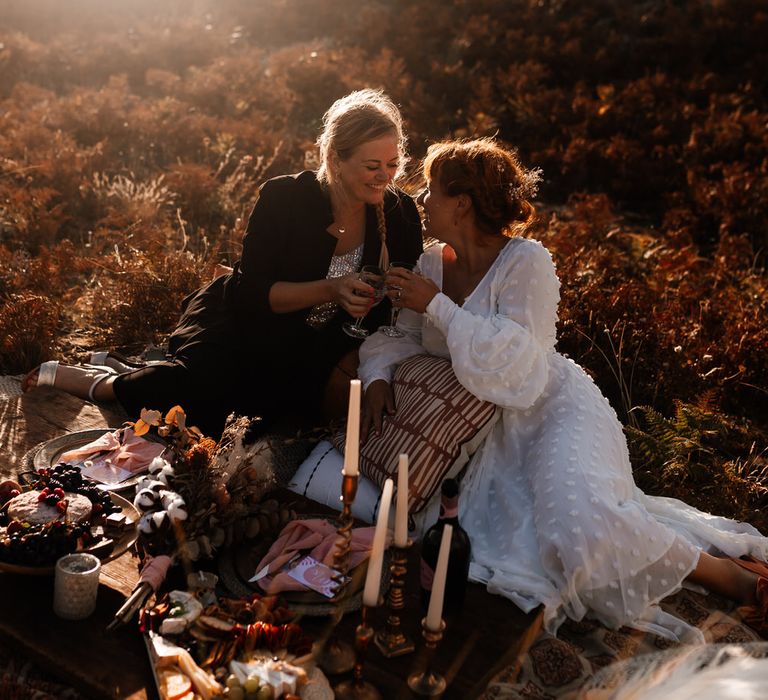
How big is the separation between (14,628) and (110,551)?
340mm

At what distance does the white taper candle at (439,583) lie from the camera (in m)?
1.73

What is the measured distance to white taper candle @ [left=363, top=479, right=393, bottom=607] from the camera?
67.2 inches

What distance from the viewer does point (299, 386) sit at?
3.91m

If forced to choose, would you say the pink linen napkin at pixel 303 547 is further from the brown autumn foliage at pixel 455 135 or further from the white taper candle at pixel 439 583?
the brown autumn foliage at pixel 455 135

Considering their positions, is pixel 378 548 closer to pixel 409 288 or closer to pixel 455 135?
pixel 409 288

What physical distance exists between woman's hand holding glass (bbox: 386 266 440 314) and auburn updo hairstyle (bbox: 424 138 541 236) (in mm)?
383

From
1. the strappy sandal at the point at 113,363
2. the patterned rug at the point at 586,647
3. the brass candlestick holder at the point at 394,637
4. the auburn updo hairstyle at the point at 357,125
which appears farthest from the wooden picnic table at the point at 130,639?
the strappy sandal at the point at 113,363

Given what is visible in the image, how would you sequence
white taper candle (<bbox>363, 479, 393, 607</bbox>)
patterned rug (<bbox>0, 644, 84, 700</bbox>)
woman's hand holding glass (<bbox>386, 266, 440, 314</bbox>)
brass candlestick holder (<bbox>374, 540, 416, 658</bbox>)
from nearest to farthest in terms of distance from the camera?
1. white taper candle (<bbox>363, 479, 393, 607</bbox>)
2. brass candlestick holder (<bbox>374, 540, 416, 658</bbox>)
3. patterned rug (<bbox>0, 644, 84, 700</bbox>)
4. woman's hand holding glass (<bbox>386, 266, 440, 314</bbox>)

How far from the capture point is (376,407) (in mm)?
3363

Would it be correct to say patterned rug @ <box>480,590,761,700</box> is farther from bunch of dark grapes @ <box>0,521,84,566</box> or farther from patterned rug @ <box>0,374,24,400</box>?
patterned rug @ <box>0,374,24,400</box>

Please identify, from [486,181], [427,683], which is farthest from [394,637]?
[486,181]

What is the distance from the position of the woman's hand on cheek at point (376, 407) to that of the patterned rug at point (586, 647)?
1051 millimetres

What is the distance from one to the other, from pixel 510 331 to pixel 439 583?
1.43 metres

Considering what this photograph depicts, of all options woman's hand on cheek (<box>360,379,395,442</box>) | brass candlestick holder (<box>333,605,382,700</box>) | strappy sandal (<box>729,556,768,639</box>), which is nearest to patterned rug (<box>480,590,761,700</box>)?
strappy sandal (<box>729,556,768,639</box>)
